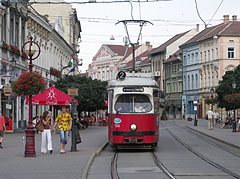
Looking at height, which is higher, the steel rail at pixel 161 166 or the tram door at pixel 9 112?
the tram door at pixel 9 112

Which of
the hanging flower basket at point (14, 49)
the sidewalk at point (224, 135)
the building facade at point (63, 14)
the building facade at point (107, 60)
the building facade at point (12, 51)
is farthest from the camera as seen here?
the building facade at point (107, 60)

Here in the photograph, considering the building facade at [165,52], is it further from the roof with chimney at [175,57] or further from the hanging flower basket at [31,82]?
the hanging flower basket at [31,82]

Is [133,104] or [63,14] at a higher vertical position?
[63,14]

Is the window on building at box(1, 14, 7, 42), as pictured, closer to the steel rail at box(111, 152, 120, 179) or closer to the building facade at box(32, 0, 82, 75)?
the steel rail at box(111, 152, 120, 179)

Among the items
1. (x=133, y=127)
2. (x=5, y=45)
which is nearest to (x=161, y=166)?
(x=133, y=127)

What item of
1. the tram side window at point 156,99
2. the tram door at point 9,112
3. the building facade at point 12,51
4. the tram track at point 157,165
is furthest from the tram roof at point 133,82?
the tram door at point 9,112

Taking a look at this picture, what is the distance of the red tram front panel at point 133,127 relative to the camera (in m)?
22.7

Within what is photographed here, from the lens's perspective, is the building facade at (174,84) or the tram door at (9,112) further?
the building facade at (174,84)

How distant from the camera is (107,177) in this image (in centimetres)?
1477

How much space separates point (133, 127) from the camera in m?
22.7

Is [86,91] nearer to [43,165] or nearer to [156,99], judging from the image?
[156,99]

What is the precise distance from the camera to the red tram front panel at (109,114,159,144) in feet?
74.6

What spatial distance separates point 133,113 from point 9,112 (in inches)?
870

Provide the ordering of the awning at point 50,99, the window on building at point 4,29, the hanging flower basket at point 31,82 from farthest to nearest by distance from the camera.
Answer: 1. the window on building at point 4,29
2. the awning at point 50,99
3. the hanging flower basket at point 31,82
